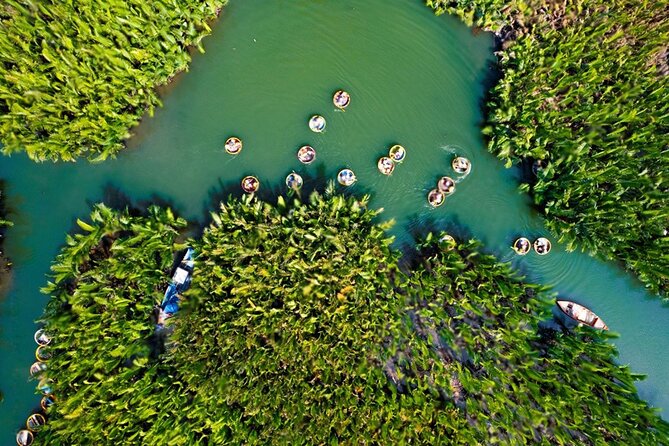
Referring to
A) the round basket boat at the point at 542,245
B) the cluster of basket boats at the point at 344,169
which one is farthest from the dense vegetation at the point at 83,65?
the round basket boat at the point at 542,245

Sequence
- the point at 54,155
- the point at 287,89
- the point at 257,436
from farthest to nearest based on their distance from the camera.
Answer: the point at 287,89 < the point at 54,155 < the point at 257,436

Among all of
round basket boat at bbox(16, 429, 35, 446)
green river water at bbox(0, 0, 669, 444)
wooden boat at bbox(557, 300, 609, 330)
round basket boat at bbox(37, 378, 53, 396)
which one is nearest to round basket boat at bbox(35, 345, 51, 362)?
green river water at bbox(0, 0, 669, 444)

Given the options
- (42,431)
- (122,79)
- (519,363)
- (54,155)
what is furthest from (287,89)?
(42,431)

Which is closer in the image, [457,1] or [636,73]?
[636,73]

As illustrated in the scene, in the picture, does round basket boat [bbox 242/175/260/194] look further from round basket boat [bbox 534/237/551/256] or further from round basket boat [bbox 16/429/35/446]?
round basket boat [bbox 16/429/35/446]

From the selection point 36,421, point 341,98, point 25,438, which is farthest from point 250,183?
point 25,438

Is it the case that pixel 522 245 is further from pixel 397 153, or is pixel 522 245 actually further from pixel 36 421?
pixel 36 421

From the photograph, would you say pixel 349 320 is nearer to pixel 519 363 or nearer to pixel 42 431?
pixel 519 363

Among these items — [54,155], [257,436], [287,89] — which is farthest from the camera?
[287,89]

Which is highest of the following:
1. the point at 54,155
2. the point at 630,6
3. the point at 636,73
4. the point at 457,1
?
the point at 630,6
